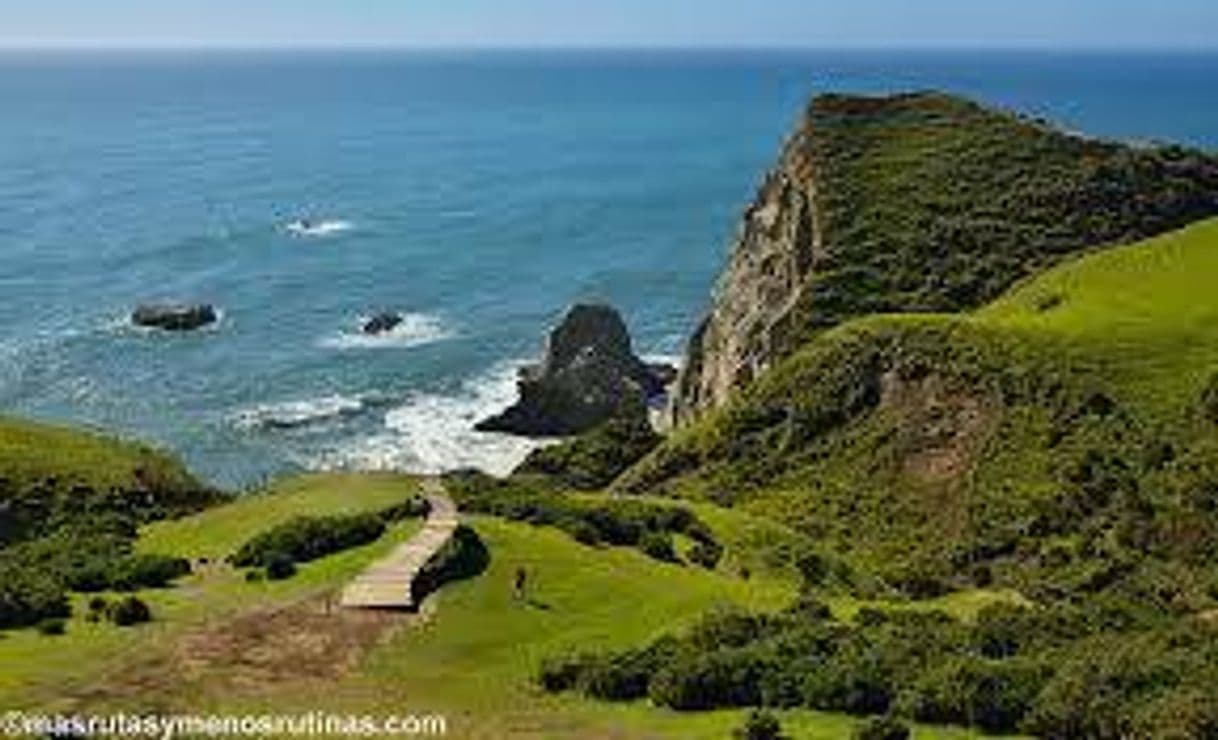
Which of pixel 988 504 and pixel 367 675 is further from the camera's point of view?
pixel 988 504

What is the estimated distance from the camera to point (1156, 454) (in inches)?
2672

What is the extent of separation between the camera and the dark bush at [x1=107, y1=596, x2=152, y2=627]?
128ft

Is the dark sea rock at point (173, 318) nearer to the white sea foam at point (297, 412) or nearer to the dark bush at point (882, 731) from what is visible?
the white sea foam at point (297, 412)

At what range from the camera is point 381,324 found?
472 feet

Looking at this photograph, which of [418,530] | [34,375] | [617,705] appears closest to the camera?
[617,705]

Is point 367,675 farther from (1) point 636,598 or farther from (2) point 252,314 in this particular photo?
(2) point 252,314

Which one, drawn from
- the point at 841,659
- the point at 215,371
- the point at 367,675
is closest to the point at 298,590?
the point at 367,675

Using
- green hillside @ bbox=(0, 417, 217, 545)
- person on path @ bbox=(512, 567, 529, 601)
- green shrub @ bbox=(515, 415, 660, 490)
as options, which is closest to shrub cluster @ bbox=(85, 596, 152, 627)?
person on path @ bbox=(512, 567, 529, 601)

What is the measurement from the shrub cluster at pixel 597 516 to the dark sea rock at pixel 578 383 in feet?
186

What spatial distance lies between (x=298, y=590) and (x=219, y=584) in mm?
2729

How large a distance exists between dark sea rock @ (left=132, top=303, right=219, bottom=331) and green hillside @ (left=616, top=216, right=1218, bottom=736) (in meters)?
64.4

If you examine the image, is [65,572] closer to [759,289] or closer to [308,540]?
[308,540]

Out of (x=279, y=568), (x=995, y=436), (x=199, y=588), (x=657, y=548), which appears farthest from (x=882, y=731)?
(x=995, y=436)

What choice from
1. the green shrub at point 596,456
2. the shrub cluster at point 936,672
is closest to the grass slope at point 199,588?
the shrub cluster at point 936,672
